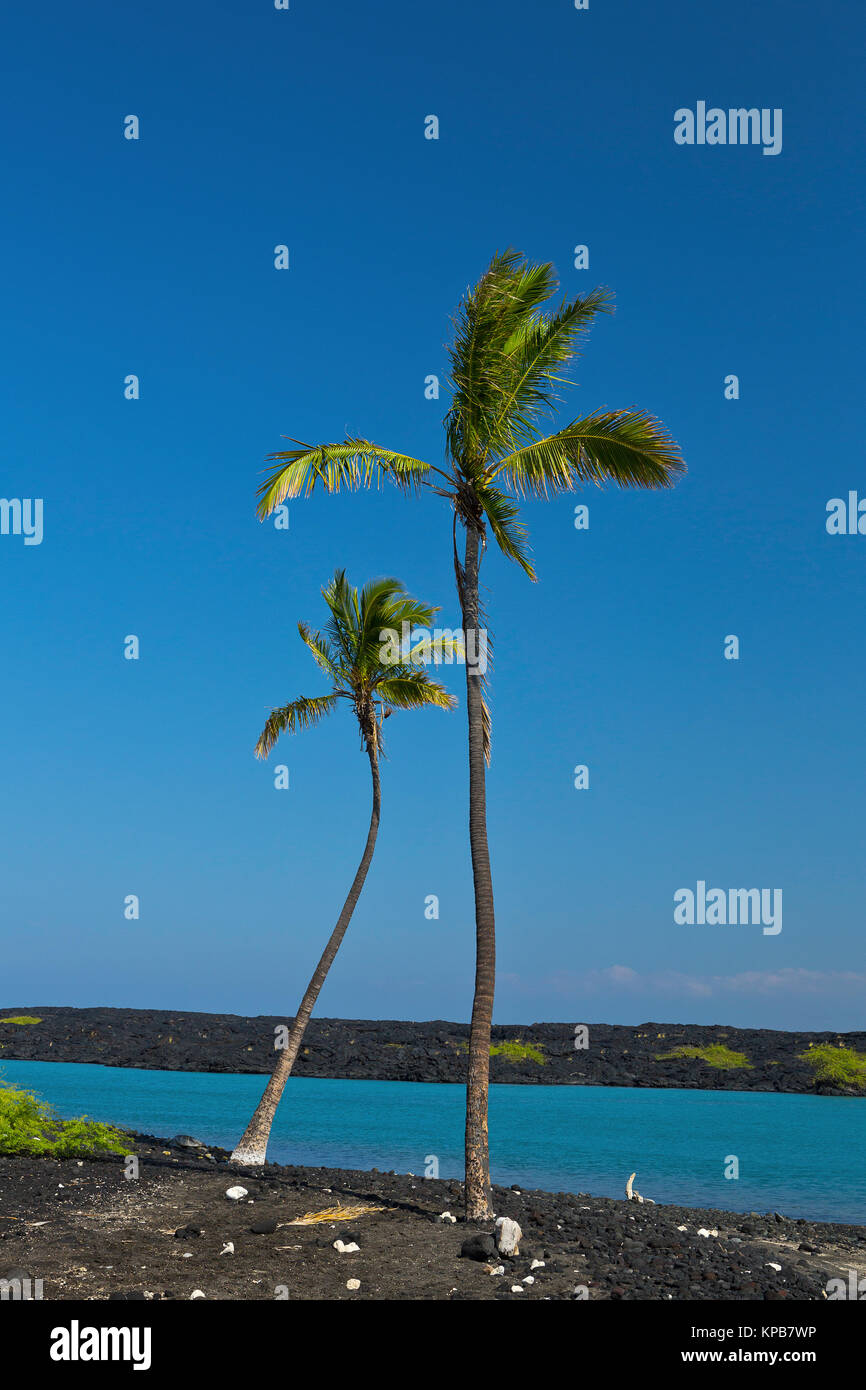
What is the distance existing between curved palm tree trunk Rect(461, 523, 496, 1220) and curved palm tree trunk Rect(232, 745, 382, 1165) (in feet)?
18.3

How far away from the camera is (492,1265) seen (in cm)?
1105

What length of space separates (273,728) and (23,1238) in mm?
11972

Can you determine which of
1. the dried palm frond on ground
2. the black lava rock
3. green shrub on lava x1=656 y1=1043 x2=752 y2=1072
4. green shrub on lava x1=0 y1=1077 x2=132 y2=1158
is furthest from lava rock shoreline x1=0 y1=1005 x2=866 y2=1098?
the black lava rock

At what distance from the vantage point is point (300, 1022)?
65.1 feet

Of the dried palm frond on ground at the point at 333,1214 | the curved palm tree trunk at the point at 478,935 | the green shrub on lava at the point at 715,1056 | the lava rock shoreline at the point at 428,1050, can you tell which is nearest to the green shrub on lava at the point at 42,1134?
the dried palm frond on ground at the point at 333,1214

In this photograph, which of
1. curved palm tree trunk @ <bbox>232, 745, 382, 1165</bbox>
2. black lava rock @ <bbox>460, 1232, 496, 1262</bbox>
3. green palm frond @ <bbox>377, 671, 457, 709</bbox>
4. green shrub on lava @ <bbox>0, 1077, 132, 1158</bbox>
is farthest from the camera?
green palm frond @ <bbox>377, 671, 457, 709</bbox>

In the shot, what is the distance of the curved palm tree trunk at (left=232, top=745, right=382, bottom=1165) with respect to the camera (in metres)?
18.7

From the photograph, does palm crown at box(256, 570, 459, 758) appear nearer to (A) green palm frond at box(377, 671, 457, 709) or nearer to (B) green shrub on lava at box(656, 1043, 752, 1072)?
(A) green palm frond at box(377, 671, 457, 709)

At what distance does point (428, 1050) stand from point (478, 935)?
4215 cm

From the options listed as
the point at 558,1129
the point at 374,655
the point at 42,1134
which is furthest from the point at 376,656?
the point at 558,1129
